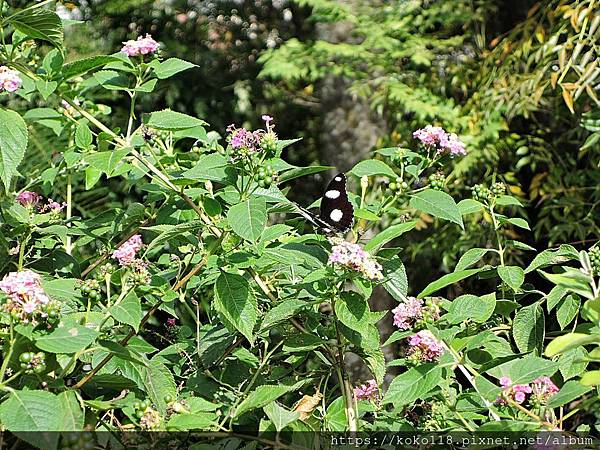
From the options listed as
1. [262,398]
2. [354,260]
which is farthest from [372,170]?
[262,398]

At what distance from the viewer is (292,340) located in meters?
0.87

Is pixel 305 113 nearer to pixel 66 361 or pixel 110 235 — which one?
pixel 110 235

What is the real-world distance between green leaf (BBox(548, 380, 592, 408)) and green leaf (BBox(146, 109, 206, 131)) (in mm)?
537

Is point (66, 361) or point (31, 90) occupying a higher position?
point (31, 90)

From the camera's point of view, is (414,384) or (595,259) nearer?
(414,384)

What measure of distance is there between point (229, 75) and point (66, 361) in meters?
4.04

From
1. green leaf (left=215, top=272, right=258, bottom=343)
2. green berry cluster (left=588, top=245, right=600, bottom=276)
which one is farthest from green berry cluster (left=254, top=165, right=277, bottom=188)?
green berry cluster (left=588, top=245, right=600, bottom=276)

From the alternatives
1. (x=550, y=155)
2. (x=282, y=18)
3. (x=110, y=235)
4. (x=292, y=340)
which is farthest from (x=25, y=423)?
(x=282, y=18)

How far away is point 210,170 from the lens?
914 millimetres

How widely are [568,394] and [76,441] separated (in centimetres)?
49

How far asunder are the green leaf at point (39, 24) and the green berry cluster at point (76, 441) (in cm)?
49

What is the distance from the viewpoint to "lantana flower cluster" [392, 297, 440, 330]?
872mm

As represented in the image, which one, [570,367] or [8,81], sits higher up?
[8,81]

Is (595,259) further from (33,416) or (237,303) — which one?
(33,416)
